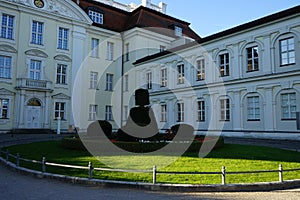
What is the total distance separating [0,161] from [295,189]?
11.6 metres

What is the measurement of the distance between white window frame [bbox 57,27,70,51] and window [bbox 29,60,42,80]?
3206 millimetres

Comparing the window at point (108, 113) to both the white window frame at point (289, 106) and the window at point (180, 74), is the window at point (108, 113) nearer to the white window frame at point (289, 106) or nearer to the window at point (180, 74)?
the window at point (180, 74)

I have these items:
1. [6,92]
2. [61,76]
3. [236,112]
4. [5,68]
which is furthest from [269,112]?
[5,68]

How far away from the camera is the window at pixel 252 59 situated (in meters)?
22.9

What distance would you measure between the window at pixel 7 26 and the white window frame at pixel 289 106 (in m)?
26.9

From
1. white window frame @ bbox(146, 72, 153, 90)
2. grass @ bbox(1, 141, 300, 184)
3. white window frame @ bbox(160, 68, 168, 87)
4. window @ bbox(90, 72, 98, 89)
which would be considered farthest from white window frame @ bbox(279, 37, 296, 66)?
window @ bbox(90, 72, 98, 89)

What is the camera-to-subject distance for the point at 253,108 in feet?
74.6

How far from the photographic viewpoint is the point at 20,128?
27906mm

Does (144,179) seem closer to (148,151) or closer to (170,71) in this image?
(148,151)

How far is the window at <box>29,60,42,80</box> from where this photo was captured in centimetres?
2982

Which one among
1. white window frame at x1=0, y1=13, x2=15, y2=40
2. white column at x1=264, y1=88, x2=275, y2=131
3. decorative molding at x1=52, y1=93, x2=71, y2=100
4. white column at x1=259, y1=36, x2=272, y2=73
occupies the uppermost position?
white window frame at x1=0, y1=13, x2=15, y2=40

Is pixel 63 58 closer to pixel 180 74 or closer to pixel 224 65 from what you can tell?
pixel 180 74

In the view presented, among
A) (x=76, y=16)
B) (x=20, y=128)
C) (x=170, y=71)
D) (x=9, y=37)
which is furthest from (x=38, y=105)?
(x=170, y=71)

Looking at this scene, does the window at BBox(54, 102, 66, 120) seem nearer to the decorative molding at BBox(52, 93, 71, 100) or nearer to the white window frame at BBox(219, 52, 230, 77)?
the decorative molding at BBox(52, 93, 71, 100)
